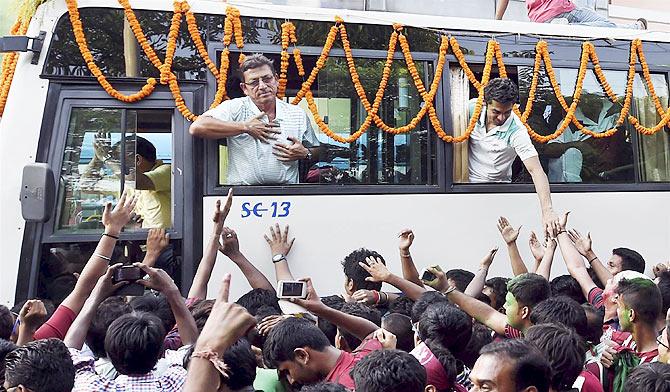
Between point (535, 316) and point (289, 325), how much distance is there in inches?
55.1

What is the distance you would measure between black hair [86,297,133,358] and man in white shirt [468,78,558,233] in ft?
10.6

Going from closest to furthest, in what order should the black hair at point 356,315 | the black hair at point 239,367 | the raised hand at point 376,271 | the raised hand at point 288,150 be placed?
1. the black hair at point 239,367
2. the black hair at point 356,315
3. the raised hand at point 376,271
4. the raised hand at point 288,150

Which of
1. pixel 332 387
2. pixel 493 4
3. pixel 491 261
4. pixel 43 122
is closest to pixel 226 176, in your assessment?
pixel 43 122

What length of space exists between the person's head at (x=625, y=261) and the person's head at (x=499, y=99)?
131 cm

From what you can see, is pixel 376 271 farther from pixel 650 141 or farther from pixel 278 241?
pixel 650 141

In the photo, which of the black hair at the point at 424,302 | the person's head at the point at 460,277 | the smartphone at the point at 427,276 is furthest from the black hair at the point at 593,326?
the smartphone at the point at 427,276

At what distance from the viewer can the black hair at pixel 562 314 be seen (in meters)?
4.81

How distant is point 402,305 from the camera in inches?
244

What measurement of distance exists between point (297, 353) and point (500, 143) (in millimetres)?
3602

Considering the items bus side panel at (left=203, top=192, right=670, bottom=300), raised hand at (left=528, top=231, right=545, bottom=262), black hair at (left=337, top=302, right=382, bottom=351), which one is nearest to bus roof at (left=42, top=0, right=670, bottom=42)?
bus side panel at (left=203, top=192, right=670, bottom=300)

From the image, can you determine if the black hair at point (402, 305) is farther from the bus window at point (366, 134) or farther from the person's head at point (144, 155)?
the person's head at point (144, 155)

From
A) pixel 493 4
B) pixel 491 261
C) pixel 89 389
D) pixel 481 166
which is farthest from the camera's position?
pixel 493 4

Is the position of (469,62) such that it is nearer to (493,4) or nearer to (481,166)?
(481,166)

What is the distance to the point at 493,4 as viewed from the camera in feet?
39.5
